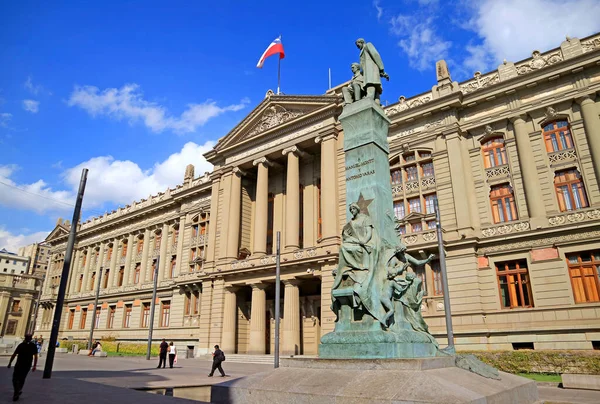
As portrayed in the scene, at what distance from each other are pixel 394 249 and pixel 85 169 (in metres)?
13.1

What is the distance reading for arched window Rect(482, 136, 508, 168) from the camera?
27.1 m

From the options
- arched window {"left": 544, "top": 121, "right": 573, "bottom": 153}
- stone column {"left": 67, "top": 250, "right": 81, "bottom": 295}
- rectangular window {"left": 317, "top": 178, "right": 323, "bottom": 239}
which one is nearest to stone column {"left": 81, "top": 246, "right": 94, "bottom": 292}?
stone column {"left": 67, "top": 250, "right": 81, "bottom": 295}

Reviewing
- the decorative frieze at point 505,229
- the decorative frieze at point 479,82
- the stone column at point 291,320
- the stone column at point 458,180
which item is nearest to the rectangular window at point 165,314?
the stone column at point 291,320

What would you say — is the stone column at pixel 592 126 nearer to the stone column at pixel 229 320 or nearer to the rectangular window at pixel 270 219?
the rectangular window at pixel 270 219

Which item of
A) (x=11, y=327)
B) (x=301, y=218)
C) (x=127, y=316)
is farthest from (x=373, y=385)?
(x=11, y=327)

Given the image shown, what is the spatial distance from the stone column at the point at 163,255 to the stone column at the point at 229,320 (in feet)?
47.5

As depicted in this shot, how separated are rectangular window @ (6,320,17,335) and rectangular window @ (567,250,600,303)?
84783 millimetres

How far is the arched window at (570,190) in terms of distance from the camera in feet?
77.8

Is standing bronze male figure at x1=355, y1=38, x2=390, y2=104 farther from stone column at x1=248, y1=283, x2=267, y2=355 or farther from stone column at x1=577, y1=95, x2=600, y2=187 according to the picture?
stone column at x1=248, y1=283, x2=267, y2=355

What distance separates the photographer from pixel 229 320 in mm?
33688

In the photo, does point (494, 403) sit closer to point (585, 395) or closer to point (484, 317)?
point (585, 395)

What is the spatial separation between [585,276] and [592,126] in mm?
8397

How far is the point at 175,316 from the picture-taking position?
4197 centimetres

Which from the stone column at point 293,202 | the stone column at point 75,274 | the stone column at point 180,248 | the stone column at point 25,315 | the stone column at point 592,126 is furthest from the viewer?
the stone column at point 25,315
